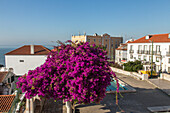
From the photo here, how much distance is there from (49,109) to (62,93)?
535cm

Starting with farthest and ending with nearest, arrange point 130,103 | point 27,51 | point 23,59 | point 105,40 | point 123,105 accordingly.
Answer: point 105,40 < point 27,51 < point 23,59 < point 130,103 < point 123,105

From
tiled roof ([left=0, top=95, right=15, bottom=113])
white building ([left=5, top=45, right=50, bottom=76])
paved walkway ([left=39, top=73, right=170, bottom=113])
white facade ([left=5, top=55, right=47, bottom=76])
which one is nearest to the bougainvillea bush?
tiled roof ([left=0, top=95, right=15, bottom=113])

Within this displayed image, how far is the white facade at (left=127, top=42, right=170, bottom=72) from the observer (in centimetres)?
3091

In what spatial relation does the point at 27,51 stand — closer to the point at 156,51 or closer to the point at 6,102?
the point at 6,102

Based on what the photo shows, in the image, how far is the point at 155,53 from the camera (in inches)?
1312

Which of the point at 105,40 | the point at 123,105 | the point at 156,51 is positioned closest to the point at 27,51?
the point at 123,105

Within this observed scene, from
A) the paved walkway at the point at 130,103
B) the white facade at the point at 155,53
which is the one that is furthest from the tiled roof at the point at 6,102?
the white facade at the point at 155,53

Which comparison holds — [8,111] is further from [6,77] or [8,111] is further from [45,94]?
[6,77]

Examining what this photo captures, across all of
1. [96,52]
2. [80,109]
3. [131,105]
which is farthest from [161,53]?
[96,52]

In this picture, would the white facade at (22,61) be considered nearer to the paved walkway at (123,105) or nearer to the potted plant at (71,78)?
the paved walkway at (123,105)

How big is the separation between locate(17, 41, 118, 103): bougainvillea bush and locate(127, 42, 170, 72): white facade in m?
28.3

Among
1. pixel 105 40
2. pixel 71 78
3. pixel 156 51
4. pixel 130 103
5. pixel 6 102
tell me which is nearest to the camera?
pixel 71 78

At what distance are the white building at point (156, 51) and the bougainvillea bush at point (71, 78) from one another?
25.1m

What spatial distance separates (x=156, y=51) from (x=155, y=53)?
53 centimetres
